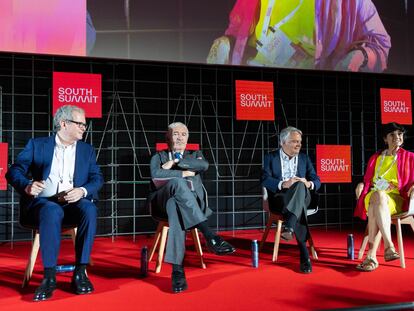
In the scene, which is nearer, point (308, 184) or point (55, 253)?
point (55, 253)

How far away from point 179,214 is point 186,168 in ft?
1.40

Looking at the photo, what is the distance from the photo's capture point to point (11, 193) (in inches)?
195

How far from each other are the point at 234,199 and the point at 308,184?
7.98ft

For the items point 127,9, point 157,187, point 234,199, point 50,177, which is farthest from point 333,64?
point 50,177

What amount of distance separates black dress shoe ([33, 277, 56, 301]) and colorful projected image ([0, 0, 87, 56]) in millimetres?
2784

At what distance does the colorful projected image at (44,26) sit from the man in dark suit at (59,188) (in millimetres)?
2004

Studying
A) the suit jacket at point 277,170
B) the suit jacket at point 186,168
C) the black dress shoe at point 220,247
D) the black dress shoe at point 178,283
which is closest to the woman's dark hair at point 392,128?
the suit jacket at point 277,170

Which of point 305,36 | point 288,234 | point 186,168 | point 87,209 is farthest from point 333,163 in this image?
point 87,209

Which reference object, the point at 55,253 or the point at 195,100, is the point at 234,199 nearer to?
the point at 195,100

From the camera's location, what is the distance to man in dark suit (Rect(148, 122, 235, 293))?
266cm

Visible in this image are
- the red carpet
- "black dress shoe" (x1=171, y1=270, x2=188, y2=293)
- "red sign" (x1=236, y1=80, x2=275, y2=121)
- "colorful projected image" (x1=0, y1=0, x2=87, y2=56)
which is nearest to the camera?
the red carpet

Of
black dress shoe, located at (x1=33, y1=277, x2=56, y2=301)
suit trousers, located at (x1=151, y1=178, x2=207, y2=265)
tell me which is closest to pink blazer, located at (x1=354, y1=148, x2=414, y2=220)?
suit trousers, located at (x1=151, y1=178, x2=207, y2=265)

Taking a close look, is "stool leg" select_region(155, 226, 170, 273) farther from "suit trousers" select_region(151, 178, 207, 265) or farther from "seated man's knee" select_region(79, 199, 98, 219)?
"seated man's knee" select_region(79, 199, 98, 219)

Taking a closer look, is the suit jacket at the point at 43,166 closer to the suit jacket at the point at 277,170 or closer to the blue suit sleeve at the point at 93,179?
the blue suit sleeve at the point at 93,179
